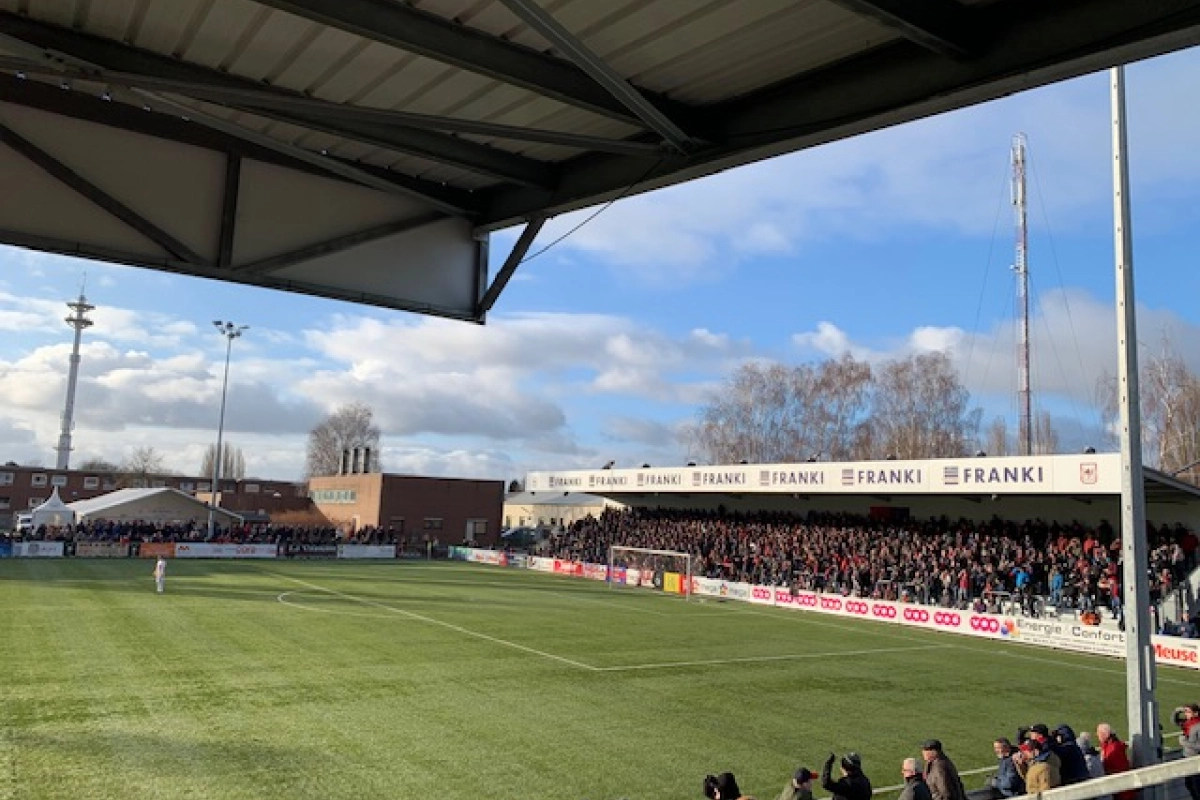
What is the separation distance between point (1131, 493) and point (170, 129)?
9482 mm

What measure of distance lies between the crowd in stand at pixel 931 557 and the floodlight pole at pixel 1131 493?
18.5m

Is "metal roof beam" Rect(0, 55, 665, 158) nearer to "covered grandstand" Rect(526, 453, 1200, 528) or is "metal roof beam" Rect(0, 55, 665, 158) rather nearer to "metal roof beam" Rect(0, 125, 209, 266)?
"metal roof beam" Rect(0, 125, 209, 266)

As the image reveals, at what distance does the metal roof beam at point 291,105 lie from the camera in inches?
150

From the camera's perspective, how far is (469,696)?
1564 centimetres

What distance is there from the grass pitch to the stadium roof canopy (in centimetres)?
769

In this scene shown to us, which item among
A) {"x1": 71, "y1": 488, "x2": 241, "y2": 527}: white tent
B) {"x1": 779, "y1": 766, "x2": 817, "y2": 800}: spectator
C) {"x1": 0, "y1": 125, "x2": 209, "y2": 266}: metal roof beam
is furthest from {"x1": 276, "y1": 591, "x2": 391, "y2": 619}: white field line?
{"x1": 71, "y1": 488, "x2": 241, "y2": 527}: white tent

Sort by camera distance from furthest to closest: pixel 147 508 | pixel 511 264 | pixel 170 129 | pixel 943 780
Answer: pixel 147 508, pixel 943 780, pixel 511 264, pixel 170 129

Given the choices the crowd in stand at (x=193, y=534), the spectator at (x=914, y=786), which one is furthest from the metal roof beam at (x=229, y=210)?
the crowd in stand at (x=193, y=534)

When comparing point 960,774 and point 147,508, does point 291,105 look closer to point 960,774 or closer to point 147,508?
point 960,774

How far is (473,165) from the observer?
16.8ft

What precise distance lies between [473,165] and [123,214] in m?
1.82

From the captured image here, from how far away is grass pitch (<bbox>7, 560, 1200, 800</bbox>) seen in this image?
11.1 m

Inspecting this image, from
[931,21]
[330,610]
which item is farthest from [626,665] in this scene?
[931,21]

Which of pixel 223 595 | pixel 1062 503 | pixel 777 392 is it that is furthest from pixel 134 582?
pixel 777 392
